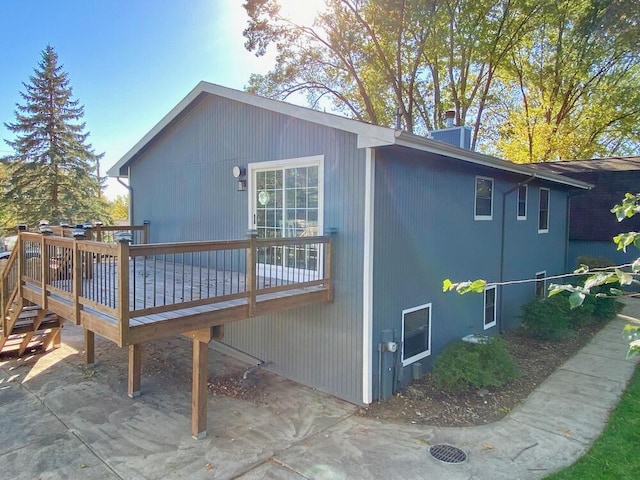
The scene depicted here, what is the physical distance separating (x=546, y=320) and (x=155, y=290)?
750 cm

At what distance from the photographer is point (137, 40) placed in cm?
1287

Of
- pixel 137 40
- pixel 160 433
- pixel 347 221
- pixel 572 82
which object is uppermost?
pixel 572 82

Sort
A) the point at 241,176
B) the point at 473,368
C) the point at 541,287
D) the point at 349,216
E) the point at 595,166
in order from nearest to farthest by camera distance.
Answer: the point at 349,216
the point at 473,368
the point at 241,176
the point at 541,287
the point at 595,166

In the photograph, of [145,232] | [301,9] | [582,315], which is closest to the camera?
[145,232]

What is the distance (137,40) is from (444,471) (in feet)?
46.0

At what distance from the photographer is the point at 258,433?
15.7ft

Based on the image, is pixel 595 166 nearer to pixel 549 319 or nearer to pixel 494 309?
pixel 549 319

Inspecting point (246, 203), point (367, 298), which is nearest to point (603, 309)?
point (367, 298)

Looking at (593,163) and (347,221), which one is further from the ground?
(593,163)

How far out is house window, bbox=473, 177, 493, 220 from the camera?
312 inches

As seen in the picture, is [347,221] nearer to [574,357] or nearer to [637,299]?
[574,357]

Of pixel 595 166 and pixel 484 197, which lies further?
pixel 595 166

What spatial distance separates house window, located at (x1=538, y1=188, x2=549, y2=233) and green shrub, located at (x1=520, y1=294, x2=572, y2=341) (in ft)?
9.04

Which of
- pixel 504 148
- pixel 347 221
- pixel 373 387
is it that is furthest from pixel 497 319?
pixel 504 148
